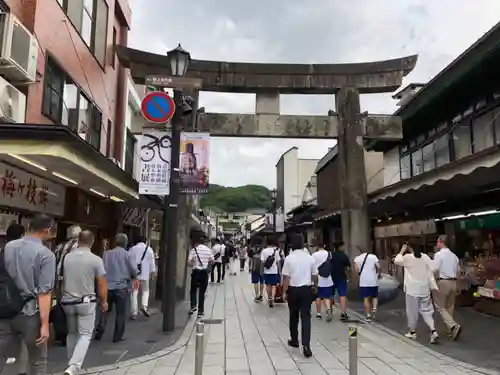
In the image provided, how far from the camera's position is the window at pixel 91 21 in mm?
12336

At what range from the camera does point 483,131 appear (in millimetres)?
12297

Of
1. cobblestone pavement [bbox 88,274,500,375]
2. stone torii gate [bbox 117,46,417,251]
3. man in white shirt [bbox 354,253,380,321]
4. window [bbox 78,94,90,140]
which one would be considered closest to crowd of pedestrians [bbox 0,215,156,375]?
cobblestone pavement [bbox 88,274,500,375]

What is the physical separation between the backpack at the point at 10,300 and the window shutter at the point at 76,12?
8.85 m

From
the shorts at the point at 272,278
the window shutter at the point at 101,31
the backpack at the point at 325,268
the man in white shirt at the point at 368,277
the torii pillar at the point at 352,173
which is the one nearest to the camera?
the man in white shirt at the point at 368,277

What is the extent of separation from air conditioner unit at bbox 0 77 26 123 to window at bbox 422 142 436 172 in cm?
1219

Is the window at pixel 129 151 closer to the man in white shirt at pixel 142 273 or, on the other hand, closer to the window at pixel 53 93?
the window at pixel 53 93

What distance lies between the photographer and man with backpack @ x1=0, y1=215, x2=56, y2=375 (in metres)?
5.09

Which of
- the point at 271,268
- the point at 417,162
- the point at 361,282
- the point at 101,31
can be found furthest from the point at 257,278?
the point at 101,31

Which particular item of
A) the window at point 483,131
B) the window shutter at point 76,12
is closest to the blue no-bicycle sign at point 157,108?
the window shutter at point 76,12

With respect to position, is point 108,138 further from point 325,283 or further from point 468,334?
point 468,334

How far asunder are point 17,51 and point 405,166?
14408 mm

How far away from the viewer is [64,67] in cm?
1144

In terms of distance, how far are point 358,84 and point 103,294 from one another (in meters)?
12.0

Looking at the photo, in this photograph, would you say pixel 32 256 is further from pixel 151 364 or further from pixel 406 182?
pixel 406 182
